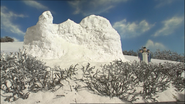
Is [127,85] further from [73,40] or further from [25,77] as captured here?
[73,40]

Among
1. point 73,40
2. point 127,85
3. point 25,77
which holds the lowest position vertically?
point 127,85

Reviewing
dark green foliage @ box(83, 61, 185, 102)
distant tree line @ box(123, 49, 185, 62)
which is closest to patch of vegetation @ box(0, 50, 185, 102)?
dark green foliage @ box(83, 61, 185, 102)

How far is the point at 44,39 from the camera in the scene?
208 inches

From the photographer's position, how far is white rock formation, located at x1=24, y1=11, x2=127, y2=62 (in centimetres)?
532

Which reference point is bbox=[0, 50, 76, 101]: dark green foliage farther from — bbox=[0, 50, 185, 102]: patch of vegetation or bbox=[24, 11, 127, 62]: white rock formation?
bbox=[24, 11, 127, 62]: white rock formation

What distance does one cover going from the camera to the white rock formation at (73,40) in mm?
5316

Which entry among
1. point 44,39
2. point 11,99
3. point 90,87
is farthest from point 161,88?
point 44,39

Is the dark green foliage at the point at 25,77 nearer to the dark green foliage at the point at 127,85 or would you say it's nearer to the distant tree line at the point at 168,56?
the dark green foliage at the point at 127,85

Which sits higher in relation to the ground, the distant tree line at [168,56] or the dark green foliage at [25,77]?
the distant tree line at [168,56]

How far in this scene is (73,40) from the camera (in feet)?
21.7

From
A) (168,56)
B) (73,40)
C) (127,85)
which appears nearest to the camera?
(127,85)

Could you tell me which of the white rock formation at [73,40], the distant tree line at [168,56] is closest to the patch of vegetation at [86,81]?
the white rock formation at [73,40]

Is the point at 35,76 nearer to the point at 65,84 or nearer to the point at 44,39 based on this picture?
the point at 65,84

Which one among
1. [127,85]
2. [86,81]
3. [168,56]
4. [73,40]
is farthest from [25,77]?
[168,56]
